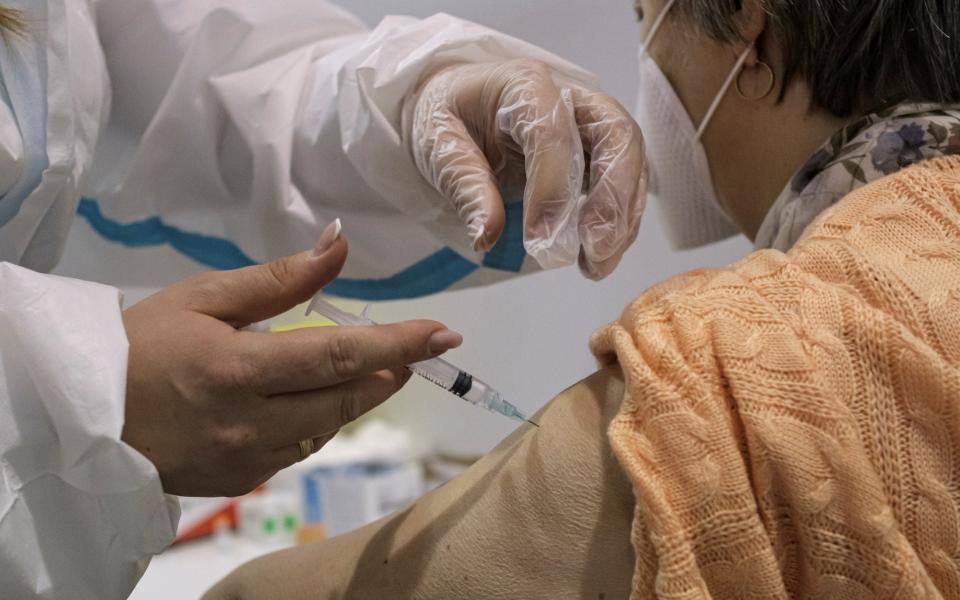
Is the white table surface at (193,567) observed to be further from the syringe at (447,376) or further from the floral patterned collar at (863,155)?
the floral patterned collar at (863,155)

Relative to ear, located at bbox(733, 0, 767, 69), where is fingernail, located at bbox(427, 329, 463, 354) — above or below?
below

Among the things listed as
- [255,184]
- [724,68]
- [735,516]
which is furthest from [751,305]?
[255,184]

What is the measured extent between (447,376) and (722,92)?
56 centimetres

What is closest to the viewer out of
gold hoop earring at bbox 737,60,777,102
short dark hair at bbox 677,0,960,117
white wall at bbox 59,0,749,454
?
short dark hair at bbox 677,0,960,117

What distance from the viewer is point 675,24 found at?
111 centimetres

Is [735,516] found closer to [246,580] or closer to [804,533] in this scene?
[804,533]

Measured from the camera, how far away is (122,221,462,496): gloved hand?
2.18 feet

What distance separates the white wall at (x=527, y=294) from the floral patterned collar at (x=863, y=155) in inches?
30.0

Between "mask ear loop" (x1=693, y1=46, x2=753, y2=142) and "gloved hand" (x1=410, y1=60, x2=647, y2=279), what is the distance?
0.17 m

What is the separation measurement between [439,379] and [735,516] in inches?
12.0

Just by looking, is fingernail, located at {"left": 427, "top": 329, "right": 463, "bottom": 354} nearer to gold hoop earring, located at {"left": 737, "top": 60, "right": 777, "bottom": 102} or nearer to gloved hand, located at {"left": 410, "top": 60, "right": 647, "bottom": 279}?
gloved hand, located at {"left": 410, "top": 60, "right": 647, "bottom": 279}

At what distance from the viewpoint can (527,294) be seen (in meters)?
2.00

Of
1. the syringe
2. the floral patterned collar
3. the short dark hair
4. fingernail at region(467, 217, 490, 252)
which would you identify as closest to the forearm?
the syringe

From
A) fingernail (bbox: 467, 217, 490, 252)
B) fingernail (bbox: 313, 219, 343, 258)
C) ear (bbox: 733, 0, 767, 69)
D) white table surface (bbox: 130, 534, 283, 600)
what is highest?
ear (bbox: 733, 0, 767, 69)
